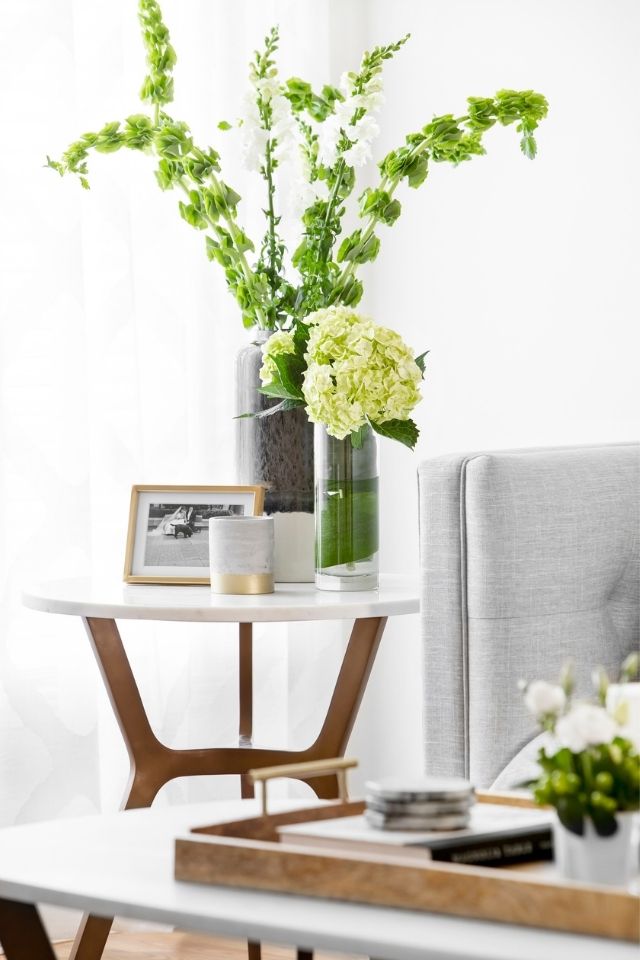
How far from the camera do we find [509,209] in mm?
2533

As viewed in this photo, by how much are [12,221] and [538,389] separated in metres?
1.01

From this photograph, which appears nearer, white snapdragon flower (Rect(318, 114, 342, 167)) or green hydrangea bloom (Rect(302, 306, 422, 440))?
green hydrangea bloom (Rect(302, 306, 422, 440))

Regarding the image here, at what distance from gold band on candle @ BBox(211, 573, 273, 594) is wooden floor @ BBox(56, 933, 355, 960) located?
2.61 ft

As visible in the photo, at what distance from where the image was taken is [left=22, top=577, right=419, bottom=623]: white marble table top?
5.44 ft

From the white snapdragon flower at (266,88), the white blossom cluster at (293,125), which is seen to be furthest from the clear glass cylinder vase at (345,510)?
the white snapdragon flower at (266,88)

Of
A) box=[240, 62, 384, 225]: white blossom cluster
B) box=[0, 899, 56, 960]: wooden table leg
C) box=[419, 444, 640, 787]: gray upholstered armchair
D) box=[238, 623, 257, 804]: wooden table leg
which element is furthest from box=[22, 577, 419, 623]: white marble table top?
box=[0, 899, 56, 960]: wooden table leg

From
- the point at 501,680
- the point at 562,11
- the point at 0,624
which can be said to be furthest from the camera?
the point at 562,11

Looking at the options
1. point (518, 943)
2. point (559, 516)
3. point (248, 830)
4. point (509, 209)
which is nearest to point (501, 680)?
point (559, 516)

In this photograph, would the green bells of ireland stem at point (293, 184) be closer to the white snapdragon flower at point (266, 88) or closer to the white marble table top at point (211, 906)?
the white snapdragon flower at point (266, 88)

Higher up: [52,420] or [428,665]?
[52,420]

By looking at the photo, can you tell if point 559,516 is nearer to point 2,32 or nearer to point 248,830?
point 248,830

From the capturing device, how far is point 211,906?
815mm

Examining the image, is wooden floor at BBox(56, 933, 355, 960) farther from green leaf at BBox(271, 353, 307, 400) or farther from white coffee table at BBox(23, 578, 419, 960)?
green leaf at BBox(271, 353, 307, 400)

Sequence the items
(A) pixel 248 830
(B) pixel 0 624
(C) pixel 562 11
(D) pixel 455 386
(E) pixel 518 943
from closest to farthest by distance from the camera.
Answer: (E) pixel 518 943
(A) pixel 248 830
(B) pixel 0 624
(C) pixel 562 11
(D) pixel 455 386
